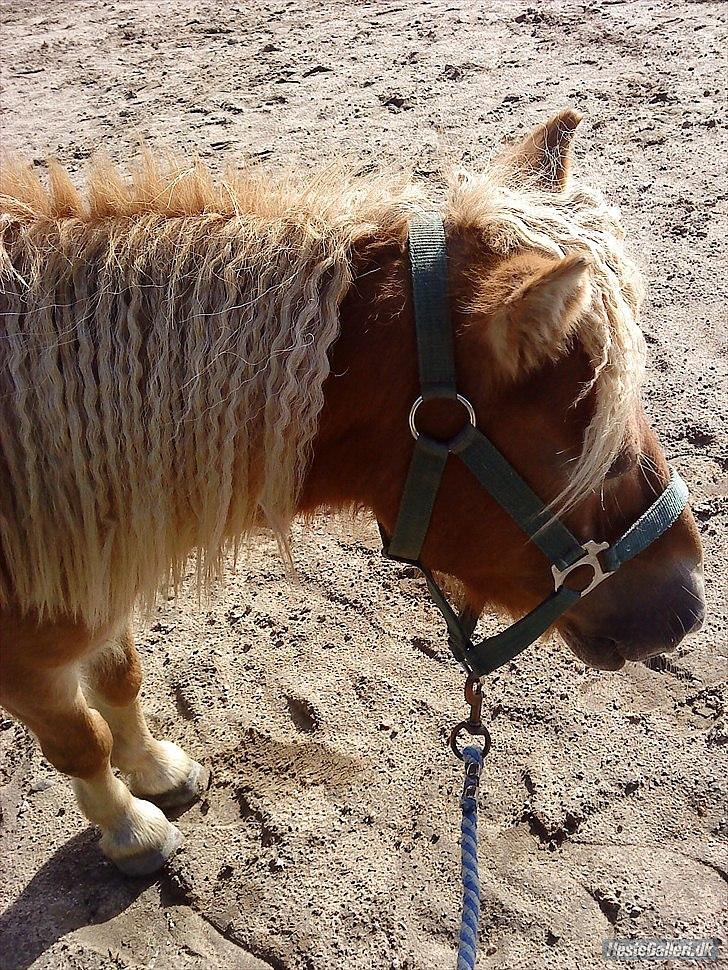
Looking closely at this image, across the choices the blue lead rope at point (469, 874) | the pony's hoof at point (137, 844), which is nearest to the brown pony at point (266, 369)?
the blue lead rope at point (469, 874)

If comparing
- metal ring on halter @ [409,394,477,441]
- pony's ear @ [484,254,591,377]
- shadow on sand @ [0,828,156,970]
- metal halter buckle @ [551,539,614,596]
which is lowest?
shadow on sand @ [0,828,156,970]

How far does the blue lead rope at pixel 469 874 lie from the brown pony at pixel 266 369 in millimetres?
617

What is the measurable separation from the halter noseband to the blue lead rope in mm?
398

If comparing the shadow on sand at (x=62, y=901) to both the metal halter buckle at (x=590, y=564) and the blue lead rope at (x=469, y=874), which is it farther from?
the metal halter buckle at (x=590, y=564)

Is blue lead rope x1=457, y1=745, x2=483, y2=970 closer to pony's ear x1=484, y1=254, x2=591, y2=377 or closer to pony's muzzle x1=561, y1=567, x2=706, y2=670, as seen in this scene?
pony's muzzle x1=561, y1=567, x2=706, y2=670

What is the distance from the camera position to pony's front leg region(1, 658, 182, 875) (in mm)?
2189

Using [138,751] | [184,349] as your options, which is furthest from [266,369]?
[138,751]

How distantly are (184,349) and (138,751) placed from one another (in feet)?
5.85

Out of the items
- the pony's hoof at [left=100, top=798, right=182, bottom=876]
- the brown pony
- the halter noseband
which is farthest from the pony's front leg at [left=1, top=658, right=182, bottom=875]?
the halter noseband

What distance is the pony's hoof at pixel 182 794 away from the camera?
2814 millimetres

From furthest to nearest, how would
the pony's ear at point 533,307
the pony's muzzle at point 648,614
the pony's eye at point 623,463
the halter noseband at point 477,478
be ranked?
the pony's muzzle at point 648,614 < the pony's eye at point 623,463 < the halter noseband at point 477,478 < the pony's ear at point 533,307

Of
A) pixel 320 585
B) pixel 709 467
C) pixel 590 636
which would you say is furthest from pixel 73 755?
pixel 709 467

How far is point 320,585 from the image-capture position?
11.3 ft

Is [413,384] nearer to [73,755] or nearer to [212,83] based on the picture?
[73,755]
